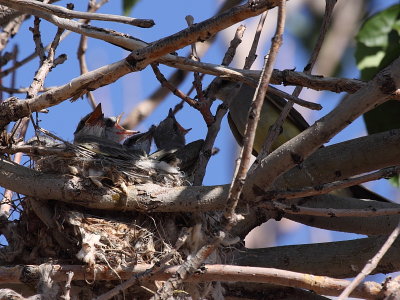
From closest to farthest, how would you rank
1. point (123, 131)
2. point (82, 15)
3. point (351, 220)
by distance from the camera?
point (82, 15), point (351, 220), point (123, 131)

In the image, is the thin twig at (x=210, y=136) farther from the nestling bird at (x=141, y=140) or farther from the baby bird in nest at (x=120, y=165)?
the nestling bird at (x=141, y=140)

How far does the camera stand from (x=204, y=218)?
186 inches

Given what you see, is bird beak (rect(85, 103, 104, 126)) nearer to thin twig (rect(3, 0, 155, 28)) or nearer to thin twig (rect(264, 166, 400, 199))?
thin twig (rect(3, 0, 155, 28))

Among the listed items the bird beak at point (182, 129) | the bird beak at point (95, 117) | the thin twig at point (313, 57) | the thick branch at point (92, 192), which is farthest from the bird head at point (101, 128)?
the thin twig at point (313, 57)

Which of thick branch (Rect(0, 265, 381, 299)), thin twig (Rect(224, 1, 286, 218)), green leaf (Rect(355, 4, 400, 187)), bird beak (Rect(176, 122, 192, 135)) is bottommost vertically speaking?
thick branch (Rect(0, 265, 381, 299))

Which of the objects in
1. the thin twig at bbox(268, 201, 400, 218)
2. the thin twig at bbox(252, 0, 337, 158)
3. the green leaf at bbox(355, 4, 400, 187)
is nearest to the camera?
the thin twig at bbox(268, 201, 400, 218)

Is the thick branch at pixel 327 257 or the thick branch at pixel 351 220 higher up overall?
the thick branch at pixel 351 220

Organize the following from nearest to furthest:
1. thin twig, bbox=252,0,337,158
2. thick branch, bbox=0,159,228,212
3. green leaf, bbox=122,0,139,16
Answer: thin twig, bbox=252,0,337,158
thick branch, bbox=0,159,228,212
green leaf, bbox=122,0,139,16

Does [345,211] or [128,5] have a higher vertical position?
[128,5]

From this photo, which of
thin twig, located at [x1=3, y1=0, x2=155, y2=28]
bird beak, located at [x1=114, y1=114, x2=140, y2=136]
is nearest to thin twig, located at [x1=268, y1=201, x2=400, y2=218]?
thin twig, located at [x1=3, y1=0, x2=155, y2=28]

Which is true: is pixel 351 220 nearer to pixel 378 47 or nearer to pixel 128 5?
pixel 378 47

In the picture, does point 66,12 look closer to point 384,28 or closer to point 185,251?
point 185,251

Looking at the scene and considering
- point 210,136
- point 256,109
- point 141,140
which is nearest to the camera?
point 256,109

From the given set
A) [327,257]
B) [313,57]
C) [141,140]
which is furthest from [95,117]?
[313,57]
